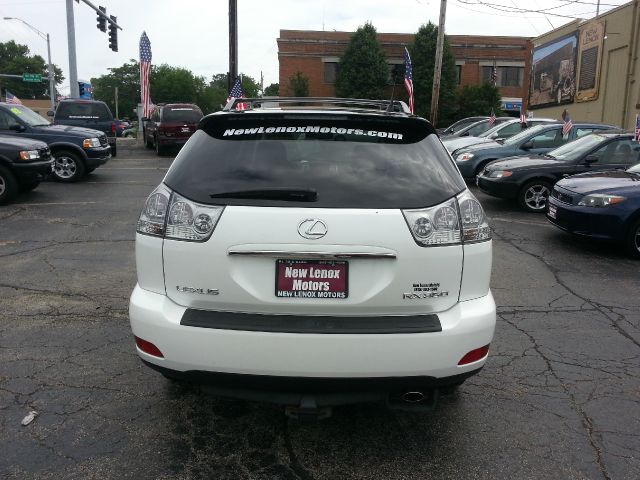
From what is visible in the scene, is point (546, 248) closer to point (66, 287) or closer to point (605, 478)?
point (605, 478)

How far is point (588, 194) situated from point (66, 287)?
6.41 m

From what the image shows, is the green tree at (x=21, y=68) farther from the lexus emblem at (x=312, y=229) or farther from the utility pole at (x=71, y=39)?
the lexus emblem at (x=312, y=229)

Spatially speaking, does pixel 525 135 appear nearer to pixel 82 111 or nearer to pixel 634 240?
pixel 634 240

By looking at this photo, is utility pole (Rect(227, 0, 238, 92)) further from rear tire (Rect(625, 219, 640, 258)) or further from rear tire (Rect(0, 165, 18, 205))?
rear tire (Rect(625, 219, 640, 258))

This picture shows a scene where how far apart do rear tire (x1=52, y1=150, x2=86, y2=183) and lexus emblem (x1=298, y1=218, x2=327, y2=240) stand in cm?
1229

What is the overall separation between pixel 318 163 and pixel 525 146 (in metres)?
10.8

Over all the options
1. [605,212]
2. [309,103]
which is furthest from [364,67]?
[309,103]

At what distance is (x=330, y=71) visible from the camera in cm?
5175

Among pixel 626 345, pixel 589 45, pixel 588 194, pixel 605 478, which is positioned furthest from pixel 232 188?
A: pixel 589 45

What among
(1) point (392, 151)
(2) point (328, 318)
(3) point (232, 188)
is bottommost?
(2) point (328, 318)

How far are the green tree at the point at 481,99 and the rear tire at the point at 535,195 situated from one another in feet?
114

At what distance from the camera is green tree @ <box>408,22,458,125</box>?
1853 inches

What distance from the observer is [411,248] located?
2.63 meters

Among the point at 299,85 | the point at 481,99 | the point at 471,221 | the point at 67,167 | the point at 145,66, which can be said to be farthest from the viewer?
the point at 299,85
